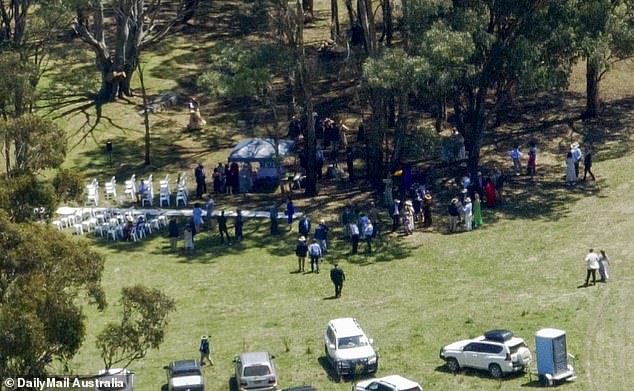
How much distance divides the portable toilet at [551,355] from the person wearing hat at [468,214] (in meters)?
15.3

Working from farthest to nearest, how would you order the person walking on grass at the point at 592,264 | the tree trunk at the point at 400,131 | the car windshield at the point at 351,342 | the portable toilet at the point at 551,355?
the tree trunk at the point at 400,131 → the person walking on grass at the point at 592,264 → the car windshield at the point at 351,342 → the portable toilet at the point at 551,355

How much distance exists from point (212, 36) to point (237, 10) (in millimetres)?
4462

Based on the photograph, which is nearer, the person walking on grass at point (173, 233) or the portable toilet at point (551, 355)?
the portable toilet at point (551, 355)

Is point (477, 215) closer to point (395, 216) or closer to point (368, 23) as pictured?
point (395, 216)

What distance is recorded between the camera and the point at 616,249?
49.7 meters

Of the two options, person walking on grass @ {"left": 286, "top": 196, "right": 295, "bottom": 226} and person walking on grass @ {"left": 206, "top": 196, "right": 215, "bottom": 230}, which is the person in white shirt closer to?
person walking on grass @ {"left": 286, "top": 196, "right": 295, "bottom": 226}

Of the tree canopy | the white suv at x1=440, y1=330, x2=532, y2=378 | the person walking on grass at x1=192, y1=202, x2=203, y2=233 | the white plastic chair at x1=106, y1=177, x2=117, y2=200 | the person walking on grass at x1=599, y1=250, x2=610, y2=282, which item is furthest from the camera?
the white plastic chair at x1=106, y1=177, x2=117, y2=200

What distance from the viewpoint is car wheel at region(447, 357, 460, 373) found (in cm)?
3981

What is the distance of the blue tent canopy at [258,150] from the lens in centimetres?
6022

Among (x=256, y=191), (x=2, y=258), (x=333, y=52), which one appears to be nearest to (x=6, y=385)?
(x=2, y=258)

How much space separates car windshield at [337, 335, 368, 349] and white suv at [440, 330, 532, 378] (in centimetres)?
250

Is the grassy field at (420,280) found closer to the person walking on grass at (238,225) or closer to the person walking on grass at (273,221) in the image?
the person walking on grass at (273,221)

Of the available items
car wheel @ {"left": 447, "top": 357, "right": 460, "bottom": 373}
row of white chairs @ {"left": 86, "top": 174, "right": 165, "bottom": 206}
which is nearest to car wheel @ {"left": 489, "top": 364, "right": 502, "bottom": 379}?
car wheel @ {"left": 447, "top": 357, "right": 460, "bottom": 373}

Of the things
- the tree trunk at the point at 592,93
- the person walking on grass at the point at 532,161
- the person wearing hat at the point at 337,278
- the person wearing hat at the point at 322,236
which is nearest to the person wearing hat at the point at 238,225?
the person wearing hat at the point at 322,236
